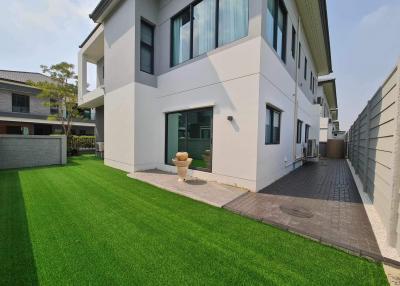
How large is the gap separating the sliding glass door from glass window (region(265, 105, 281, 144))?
183cm

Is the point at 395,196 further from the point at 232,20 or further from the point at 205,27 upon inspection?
Answer: the point at 205,27

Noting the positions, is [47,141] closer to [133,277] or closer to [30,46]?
[30,46]

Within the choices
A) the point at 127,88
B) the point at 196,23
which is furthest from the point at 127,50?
the point at 196,23

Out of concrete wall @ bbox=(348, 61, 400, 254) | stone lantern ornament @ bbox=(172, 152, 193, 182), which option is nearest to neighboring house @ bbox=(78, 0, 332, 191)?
stone lantern ornament @ bbox=(172, 152, 193, 182)

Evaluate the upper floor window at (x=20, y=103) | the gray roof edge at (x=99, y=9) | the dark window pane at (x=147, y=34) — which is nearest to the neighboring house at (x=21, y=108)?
the upper floor window at (x=20, y=103)

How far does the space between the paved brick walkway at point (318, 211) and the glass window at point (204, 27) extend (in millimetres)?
5022

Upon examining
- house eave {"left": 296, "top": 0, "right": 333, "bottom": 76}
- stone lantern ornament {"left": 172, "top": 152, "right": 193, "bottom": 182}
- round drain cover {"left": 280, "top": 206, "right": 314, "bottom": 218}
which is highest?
house eave {"left": 296, "top": 0, "right": 333, "bottom": 76}

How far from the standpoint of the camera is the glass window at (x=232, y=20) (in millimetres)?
5328

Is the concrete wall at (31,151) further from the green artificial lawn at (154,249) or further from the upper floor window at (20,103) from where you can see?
the upper floor window at (20,103)

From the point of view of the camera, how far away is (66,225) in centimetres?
306

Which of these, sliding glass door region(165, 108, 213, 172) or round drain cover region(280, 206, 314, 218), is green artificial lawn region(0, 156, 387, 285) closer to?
round drain cover region(280, 206, 314, 218)

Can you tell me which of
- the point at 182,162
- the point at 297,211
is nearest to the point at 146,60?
the point at 182,162

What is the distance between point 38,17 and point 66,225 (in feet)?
31.7

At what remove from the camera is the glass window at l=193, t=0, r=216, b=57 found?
20.2ft
